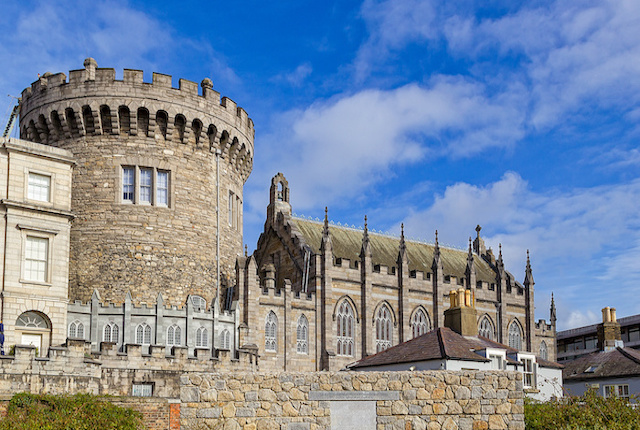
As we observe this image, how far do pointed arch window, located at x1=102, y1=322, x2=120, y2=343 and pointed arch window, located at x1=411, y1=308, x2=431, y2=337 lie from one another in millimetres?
21895

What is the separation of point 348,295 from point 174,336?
14.5 metres

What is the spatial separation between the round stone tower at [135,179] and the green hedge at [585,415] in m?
20.6

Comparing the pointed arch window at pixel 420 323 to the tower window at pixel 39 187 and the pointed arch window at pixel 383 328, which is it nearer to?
the pointed arch window at pixel 383 328

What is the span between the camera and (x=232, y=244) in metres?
43.4

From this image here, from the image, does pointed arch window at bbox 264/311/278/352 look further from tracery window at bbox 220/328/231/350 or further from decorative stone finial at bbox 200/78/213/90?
decorative stone finial at bbox 200/78/213/90

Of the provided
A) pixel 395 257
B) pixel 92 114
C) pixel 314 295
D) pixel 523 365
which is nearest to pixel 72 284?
pixel 92 114

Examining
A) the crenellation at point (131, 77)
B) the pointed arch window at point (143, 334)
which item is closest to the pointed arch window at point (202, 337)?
the pointed arch window at point (143, 334)

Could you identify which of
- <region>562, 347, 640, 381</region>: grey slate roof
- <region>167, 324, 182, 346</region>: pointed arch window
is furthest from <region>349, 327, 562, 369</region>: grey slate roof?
<region>562, 347, 640, 381</region>: grey slate roof

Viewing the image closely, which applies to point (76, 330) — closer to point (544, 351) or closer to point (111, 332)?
point (111, 332)

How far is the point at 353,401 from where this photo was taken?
18234 millimetres

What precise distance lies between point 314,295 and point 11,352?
20.6 meters

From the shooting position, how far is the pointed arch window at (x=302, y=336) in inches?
1807

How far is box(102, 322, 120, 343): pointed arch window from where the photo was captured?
35.6 metres

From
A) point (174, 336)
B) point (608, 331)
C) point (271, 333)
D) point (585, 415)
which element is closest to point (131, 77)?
point (174, 336)
